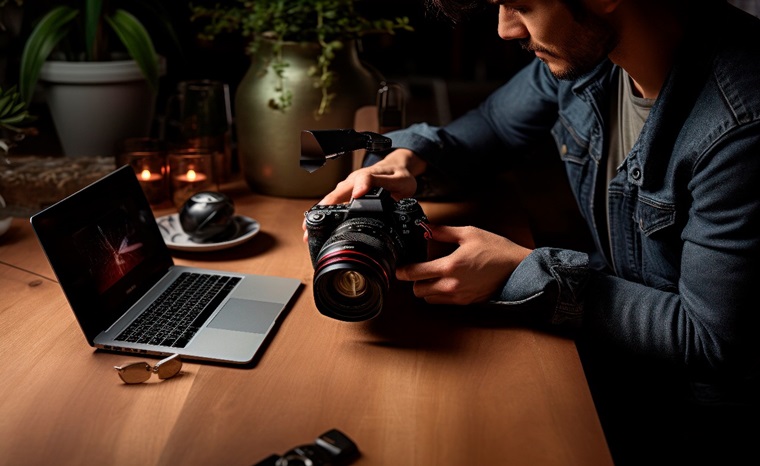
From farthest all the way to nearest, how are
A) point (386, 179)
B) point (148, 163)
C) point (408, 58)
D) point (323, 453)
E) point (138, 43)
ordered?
point (408, 58), point (138, 43), point (148, 163), point (386, 179), point (323, 453)

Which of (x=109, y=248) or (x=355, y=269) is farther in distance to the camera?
(x=109, y=248)

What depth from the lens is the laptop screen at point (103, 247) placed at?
2.77 ft

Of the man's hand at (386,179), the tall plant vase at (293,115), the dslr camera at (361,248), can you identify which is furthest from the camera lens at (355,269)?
the tall plant vase at (293,115)

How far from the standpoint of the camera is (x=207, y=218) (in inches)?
44.0

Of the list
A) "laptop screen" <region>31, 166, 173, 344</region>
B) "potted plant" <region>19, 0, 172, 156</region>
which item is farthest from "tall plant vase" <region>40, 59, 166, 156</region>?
"laptop screen" <region>31, 166, 173, 344</region>

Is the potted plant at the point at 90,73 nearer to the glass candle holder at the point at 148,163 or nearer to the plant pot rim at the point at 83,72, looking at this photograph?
the plant pot rim at the point at 83,72

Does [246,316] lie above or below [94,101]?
below

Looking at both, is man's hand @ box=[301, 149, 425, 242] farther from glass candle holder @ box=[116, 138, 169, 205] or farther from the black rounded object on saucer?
glass candle holder @ box=[116, 138, 169, 205]

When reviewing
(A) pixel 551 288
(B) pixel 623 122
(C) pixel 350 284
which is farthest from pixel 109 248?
(B) pixel 623 122

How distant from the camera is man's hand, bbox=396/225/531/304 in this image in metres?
0.93

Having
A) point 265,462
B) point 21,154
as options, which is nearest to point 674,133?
point 265,462

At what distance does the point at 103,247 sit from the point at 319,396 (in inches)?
14.5

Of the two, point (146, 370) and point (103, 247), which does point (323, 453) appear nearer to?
point (146, 370)

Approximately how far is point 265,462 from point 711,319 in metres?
0.56
